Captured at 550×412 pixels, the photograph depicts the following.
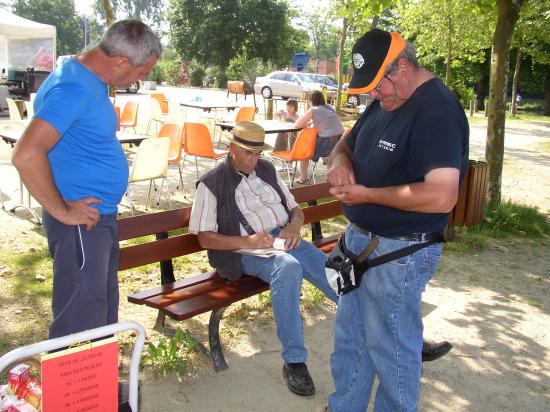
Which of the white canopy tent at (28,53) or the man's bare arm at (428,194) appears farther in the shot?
the white canopy tent at (28,53)

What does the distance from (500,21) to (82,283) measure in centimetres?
587

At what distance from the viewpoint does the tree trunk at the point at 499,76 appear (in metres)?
6.38

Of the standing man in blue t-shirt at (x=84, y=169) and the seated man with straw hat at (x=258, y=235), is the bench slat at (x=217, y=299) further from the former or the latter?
the standing man in blue t-shirt at (x=84, y=169)

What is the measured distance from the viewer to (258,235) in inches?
135

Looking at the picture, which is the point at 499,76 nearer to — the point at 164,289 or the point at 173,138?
the point at 173,138

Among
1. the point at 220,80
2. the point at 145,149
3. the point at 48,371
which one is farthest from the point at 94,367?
the point at 220,80

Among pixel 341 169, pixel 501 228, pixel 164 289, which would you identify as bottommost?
pixel 501 228

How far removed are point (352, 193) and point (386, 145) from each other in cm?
24

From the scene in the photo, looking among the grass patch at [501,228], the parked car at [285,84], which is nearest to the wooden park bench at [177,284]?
the grass patch at [501,228]

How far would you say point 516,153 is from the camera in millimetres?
13516

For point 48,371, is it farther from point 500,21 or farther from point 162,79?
point 162,79

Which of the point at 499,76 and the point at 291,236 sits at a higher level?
the point at 499,76

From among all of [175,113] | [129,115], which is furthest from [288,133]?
[129,115]

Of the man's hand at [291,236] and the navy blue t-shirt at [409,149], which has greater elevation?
the navy blue t-shirt at [409,149]
